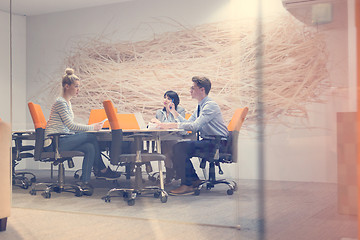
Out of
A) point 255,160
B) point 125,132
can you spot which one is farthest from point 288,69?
point 125,132

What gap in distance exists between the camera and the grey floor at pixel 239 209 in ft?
8.57

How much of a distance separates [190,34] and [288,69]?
123 centimetres

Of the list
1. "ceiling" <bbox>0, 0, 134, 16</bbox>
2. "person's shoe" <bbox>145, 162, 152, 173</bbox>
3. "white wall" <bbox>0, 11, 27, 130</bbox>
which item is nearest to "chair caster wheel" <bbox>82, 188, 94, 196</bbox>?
"person's shoe" <bbox>145, 162, 152, 173</bbox>

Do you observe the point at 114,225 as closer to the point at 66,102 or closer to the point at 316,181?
the point at 66,102

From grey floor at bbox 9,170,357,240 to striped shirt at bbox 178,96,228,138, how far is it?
1.53ft

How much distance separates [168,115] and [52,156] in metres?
1.14

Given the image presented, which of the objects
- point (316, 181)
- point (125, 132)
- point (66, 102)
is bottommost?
point (316, 181)

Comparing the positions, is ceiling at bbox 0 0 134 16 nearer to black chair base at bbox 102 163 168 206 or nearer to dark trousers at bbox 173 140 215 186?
dark trousers at bbox 173 140 215 186

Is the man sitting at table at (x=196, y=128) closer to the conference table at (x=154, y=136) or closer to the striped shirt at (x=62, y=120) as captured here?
the conference table at (x=154, y=136)

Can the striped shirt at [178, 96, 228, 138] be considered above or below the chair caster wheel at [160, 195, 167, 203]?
above

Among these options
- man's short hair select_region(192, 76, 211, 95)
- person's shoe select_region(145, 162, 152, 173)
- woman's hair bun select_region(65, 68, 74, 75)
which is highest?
woman's hair bun select_region(65, 68, 74, 75)

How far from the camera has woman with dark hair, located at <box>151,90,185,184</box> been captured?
386cm

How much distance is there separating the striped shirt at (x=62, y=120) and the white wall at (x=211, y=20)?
0.39ft

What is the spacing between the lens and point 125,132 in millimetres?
3871
